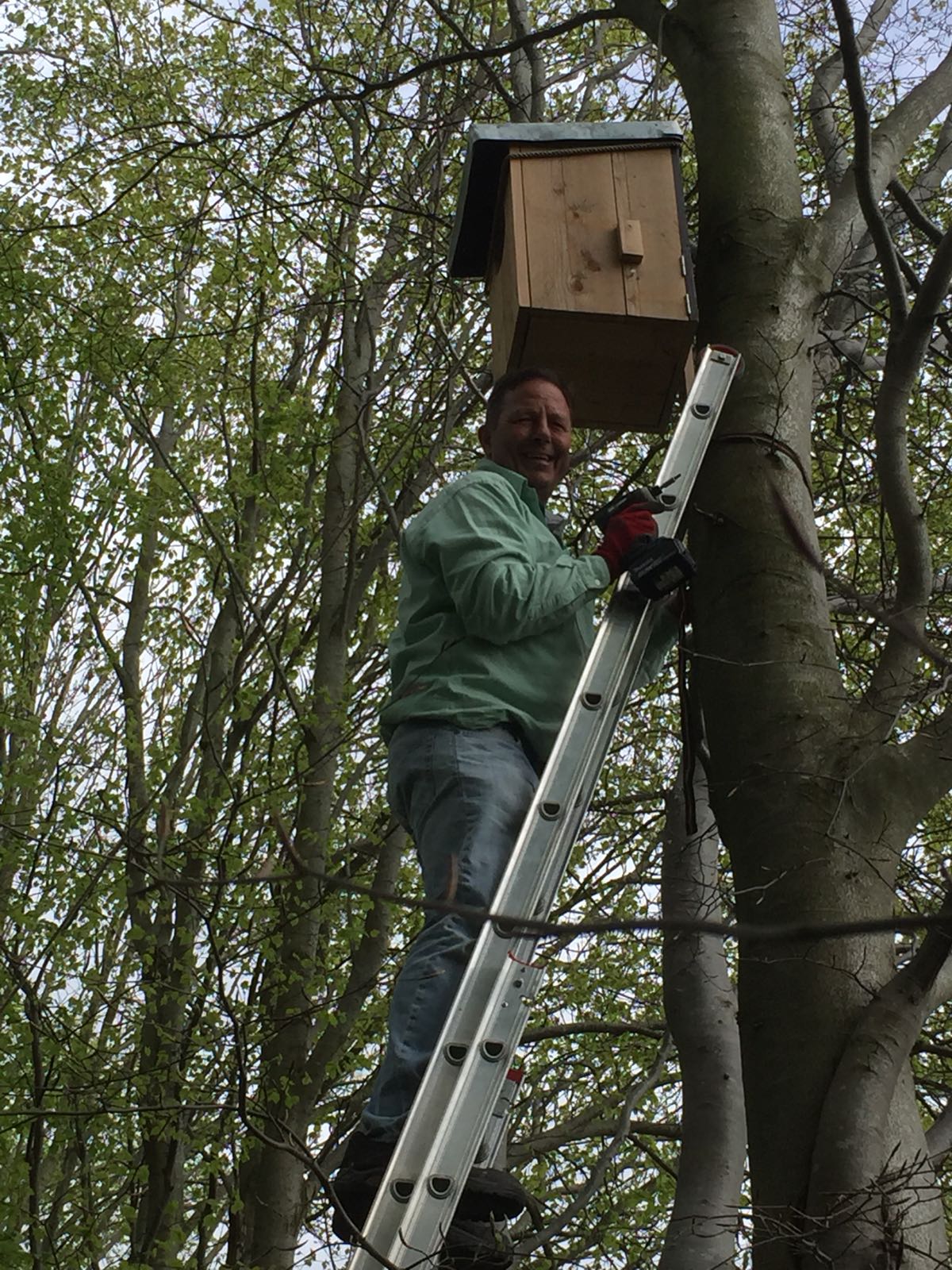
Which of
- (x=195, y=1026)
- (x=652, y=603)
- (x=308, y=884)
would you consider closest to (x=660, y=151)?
(x=652, y=603)

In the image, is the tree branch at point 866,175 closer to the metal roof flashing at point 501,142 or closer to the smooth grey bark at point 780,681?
Result: the smooth grey bark at point 780,681

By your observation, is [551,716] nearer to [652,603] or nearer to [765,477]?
[652,603]

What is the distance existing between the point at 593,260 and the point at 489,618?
1195 millimetres

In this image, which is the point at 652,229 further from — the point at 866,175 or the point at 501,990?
the point at 501,990

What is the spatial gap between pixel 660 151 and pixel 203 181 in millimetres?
5379

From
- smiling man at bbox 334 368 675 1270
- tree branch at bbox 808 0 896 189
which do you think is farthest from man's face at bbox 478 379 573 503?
tree branch at bbox 808 0 896 189

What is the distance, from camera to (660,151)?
153 inches

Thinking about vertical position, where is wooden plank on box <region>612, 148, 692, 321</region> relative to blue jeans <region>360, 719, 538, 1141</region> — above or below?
above

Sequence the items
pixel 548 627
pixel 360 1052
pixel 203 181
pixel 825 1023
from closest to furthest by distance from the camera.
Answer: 1. pixel 825 1023
2. pixel 548 627
3. pixel 360 1052
4. pixel 203 181

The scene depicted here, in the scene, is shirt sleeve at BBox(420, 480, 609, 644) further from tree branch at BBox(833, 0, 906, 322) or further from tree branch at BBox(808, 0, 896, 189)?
tree branch at BBox(808, 0, 896, 189)

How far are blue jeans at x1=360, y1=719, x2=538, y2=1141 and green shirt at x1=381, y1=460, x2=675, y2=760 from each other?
60mm

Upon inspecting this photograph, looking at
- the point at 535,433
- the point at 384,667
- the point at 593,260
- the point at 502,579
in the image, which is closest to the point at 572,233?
the point at 593,260

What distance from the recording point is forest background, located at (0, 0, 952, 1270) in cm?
260

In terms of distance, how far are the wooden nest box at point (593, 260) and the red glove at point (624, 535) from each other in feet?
2.30
